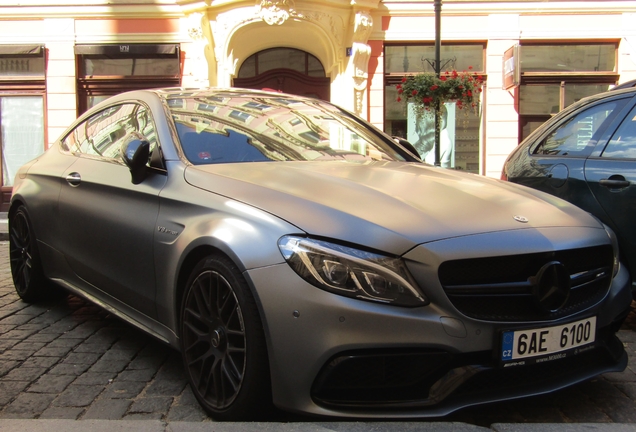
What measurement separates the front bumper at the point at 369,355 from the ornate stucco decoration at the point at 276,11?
1129cm

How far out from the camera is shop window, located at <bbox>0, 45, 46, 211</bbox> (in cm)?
1423

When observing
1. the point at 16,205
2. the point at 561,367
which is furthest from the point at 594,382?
the point at 16,205

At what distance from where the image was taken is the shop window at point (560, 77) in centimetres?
1377

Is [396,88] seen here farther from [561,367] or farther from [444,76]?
[561,367]

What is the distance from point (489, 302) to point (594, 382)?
1068mm

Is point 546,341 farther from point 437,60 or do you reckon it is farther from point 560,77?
point 560,77

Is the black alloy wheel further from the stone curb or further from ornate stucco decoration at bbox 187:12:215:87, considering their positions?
ornate stucco decoration at bbox 187:12:215:87

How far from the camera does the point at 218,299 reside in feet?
8.82

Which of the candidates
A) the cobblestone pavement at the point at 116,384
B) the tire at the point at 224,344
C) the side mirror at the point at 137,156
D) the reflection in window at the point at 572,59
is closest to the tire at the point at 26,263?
the cobblestone pavement at the point at 116,384

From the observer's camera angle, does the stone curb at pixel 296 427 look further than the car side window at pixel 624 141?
No

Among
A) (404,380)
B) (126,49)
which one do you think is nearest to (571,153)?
(404,380)

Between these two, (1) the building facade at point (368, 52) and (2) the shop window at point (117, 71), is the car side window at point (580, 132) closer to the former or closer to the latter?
(1) the building facade at point (368, 52)

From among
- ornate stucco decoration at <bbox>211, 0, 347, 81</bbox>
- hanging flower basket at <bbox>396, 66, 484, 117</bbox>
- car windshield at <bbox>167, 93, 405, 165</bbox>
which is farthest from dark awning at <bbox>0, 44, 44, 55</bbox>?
car windshield at <bbox>167, 93, 405, 165</bbox>

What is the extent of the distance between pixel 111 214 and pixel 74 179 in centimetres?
66
